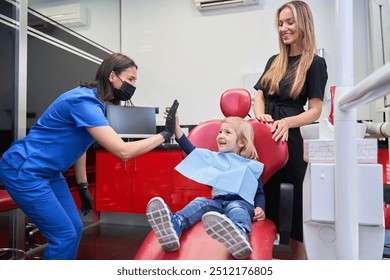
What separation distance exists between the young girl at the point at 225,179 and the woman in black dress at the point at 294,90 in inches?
7.0

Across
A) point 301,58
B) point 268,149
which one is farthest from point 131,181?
point 301,58

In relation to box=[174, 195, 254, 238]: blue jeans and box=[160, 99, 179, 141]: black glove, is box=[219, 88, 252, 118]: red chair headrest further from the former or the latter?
box=[174, 195, 254, 238]: blue jeans

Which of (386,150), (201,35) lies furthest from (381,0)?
(201,35)

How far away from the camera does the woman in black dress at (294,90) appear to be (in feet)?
4.64

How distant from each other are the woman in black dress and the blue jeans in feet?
0.97

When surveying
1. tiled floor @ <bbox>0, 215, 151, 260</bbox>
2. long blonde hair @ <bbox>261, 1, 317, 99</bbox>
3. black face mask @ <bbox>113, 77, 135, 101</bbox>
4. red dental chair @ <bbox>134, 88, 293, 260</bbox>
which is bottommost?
tiled floor @ <bbox>0, 215, 151, 260</bbox>

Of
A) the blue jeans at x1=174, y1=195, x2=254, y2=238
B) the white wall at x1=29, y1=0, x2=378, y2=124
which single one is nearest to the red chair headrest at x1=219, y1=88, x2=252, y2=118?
the blue jeans at x1=174, y1=195, x2=254, y2=238

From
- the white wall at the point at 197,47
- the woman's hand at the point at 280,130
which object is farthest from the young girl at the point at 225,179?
the white wall at the point at 197,47

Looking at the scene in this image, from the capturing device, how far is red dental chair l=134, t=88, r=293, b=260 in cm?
100

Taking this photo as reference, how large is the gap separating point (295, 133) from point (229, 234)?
0.78m

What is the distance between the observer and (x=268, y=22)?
3283 millimetres

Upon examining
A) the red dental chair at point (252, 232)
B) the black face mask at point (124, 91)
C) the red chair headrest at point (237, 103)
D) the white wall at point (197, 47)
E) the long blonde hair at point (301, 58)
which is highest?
the white wall at point (197, 47)

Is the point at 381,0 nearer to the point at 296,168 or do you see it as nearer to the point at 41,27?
the point at 296,168

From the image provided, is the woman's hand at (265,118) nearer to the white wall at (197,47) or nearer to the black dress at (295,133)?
the black dress at (295,133)
